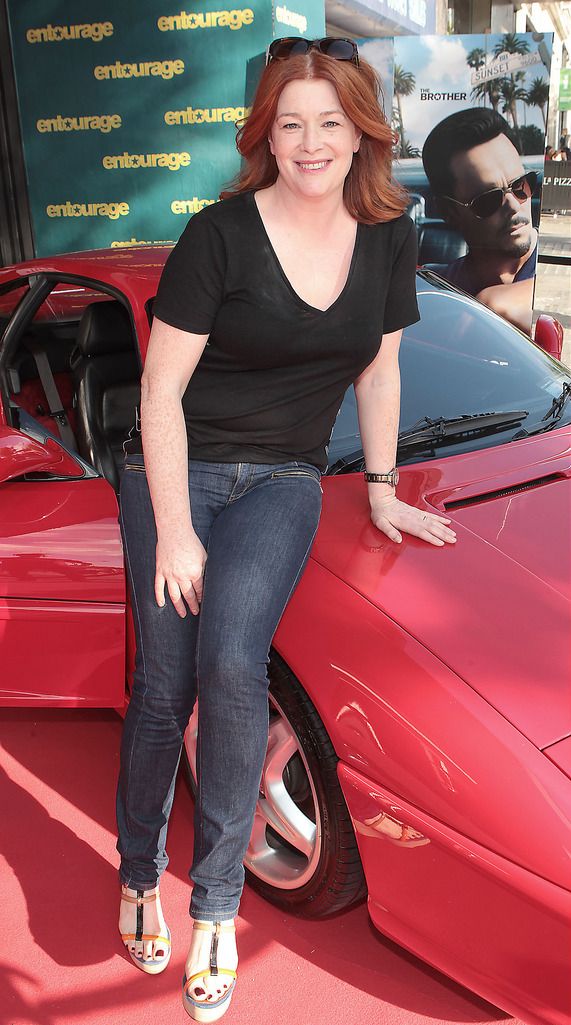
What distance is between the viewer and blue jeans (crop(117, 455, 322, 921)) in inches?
65.7

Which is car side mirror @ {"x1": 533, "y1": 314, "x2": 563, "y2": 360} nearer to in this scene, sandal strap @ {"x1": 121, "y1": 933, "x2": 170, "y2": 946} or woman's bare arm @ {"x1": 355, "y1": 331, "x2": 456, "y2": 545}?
woman's bare arm @ {"x1": 355, "y1": 331, "x2": 456, "y2": 545}

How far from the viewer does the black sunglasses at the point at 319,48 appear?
5.59 feet

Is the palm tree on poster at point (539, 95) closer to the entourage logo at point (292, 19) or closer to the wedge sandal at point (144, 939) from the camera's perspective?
the entourage logo at point (292, 19)

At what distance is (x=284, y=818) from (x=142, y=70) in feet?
19.4

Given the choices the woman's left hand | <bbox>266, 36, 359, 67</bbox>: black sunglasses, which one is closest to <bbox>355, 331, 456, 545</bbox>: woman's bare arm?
the woman's left hand

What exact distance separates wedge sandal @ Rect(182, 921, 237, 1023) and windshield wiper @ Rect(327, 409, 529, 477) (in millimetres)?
1072

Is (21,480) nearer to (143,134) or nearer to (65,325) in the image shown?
(65,325)

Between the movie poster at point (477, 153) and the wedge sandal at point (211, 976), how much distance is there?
4.82 meters

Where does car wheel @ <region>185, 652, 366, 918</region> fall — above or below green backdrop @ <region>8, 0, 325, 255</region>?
below

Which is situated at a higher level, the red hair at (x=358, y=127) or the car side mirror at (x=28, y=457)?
the red hair at (x=358, y=127)

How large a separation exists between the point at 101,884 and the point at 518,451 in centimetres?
150

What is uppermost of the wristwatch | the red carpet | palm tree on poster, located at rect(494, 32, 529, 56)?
palm tree on poster, located at rect(494, 32, 529, 56)

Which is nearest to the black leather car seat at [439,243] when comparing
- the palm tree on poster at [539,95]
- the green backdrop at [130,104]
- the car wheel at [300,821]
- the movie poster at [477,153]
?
the movie poster at [477,153]

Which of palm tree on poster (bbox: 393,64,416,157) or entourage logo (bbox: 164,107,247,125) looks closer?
palm tree on poster (bbox: 393,64,416,157)
